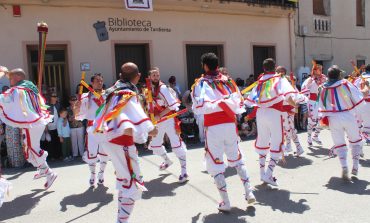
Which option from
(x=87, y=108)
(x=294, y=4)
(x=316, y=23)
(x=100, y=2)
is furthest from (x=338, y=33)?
(x=87, y=108)

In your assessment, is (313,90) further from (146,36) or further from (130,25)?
(130,25)

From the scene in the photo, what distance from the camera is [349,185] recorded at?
20.4ft

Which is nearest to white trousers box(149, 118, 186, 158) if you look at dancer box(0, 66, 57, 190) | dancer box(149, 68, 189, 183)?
dancer box(149, 68, 189, 183)

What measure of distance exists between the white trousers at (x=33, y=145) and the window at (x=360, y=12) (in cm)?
1712

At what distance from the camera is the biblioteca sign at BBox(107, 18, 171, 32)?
39.8 feet

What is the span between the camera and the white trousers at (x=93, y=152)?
21.7 feet

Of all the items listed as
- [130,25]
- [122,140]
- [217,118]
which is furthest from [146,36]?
[122,140]

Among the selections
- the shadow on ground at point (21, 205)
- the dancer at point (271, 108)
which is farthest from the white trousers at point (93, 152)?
the dancer at point (271, 108)

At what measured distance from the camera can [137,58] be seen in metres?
13.0

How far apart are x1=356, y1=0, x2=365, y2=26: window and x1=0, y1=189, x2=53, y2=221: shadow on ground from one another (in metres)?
17.4

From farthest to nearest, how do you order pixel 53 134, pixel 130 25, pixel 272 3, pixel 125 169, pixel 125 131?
pixel 272 3, pixel 130 25, pixel 53 134, pixel 125 169, pixel 125 131

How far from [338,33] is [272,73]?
13.4 m

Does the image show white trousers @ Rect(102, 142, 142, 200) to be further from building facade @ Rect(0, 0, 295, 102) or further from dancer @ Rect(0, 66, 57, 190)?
building facade @ Rect(0, 0, 295, 102)

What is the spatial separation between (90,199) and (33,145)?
4.42 ft
